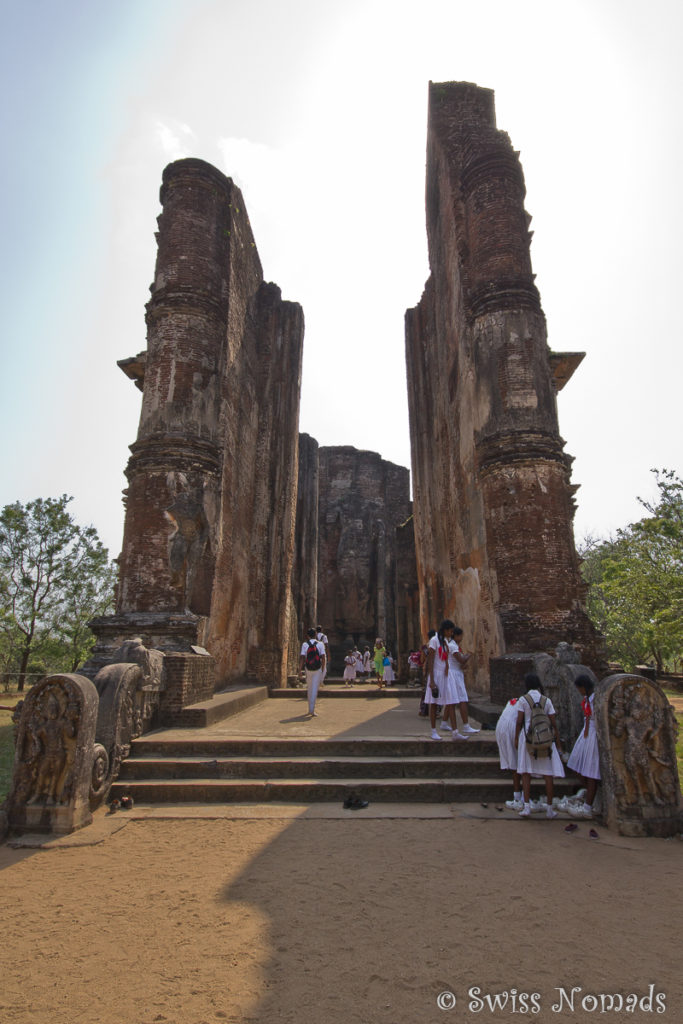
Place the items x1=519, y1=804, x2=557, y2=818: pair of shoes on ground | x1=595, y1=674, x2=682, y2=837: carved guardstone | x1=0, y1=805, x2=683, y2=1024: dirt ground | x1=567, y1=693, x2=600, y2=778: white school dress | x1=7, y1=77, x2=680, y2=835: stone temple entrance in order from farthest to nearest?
1. x1=7, y1=77, x2=680, y2=835: stone temple entrance
2. x1=567, y1=693, x2=600, y2=778: white school dress
3. x1=519, y1=804, x2=557, y2=818: pair of shoes on ground
4. x1=595, y1=674, x2=682, y2=837: carved guardstone
5. x1=0, y1=805, x2=683, y2=1024: dirt ground

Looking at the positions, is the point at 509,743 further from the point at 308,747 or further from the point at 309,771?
the point at 308,747

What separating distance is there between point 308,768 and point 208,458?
16.5ft

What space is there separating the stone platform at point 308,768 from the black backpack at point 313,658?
186 cm

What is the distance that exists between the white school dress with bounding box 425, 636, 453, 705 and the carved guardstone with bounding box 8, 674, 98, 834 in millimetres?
3325

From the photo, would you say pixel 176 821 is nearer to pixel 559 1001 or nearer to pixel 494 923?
pixel 494 923

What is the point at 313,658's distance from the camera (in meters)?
8.15

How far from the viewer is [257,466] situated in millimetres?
13180

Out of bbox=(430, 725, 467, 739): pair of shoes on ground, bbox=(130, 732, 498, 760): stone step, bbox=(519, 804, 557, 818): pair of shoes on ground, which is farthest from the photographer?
bbox=(430, 725, 467, 739): pair of shoes on ground

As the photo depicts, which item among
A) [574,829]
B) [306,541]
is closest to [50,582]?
[306,541]

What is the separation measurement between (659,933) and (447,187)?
38.0 ft

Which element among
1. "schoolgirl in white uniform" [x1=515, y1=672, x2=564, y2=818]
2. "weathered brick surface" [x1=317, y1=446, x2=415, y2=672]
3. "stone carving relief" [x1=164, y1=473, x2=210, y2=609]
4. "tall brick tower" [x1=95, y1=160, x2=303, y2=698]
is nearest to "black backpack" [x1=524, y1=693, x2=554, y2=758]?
"schoolgirl in white uniform" [x1=515, y1=672, x2=564, y2=818]

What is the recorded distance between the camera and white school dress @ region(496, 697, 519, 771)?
4.80 meters

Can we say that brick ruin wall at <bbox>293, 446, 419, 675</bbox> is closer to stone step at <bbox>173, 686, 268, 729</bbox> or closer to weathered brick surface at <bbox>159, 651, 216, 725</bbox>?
stone step at <bbox>173, 686, 268, 729</bbox>

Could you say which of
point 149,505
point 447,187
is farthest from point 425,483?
point 149,505
